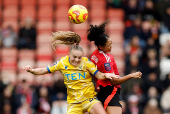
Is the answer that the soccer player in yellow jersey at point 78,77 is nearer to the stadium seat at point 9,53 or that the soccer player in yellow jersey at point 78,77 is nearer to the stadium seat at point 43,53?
the stadium seat at point 43,53

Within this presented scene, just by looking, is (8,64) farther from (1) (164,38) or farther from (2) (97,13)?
(1) (164,38)

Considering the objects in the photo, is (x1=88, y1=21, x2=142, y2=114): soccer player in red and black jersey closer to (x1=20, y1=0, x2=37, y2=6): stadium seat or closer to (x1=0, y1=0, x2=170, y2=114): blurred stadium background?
(x1=0, y1=0, x2=170, y2=114): blurred stadium background

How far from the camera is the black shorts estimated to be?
5.52 meters

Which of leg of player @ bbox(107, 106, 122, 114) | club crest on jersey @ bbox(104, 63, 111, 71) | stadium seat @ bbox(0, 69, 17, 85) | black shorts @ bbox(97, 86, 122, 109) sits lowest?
stadium seat @ bbox(0, 69, 17, 85)

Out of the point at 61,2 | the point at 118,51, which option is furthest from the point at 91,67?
the point at 61,2

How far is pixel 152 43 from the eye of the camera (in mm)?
11078

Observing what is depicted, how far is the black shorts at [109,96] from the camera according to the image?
5.52 metres

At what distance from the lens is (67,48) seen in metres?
12.8

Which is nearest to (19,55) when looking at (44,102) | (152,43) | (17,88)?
(17,88)

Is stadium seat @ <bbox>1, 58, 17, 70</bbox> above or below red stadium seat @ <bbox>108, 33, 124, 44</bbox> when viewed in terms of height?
below

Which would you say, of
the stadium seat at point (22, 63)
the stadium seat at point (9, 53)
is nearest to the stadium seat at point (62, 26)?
the stadium seat at point (22, 63)

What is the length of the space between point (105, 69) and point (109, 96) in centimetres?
47

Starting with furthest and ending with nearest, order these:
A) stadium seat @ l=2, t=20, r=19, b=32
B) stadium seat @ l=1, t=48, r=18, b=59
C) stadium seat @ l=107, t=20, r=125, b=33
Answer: stadium seat @ l=2, t=20, r=19, b=32, stadium seat @ l=107, t=20, r=125, b=33, stadium seat @ l=1, t=48, r=18, b=59

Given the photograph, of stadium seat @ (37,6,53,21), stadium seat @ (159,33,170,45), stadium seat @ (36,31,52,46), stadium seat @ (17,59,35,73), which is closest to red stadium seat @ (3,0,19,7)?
stadium seat @ (37,6,53,21)
